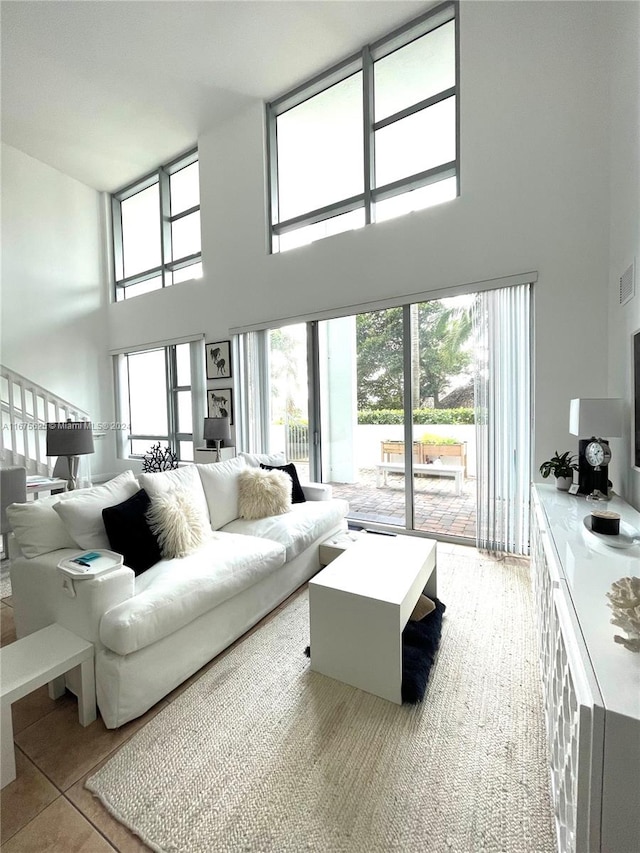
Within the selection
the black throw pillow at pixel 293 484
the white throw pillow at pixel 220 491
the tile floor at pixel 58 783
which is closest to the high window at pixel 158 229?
the black throw pillow at pixel 293 484

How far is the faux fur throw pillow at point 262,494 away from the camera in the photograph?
281cm

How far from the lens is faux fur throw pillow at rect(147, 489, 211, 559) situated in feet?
6.67

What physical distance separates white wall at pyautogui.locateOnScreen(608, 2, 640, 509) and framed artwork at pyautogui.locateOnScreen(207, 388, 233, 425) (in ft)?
12.7

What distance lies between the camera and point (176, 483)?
7.91 feet

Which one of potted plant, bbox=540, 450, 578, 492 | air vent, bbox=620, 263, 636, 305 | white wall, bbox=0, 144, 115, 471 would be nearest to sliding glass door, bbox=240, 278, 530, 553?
potted plant, bbox=540, 450, 578, 492

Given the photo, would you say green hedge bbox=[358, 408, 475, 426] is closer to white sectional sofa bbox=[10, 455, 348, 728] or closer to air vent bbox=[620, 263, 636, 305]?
air vent bbox=[620, 263, 636, 305]

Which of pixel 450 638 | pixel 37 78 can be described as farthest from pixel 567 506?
pixel 37 78

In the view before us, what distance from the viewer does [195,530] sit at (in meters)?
2.21

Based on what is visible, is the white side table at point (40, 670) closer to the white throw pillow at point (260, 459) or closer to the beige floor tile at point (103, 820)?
the beige floor tile at point (103, 820)

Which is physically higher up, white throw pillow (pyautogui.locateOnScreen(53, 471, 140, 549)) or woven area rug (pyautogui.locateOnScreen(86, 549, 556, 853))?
white throw pillow (pyautogui.locateOnScreen(53, 471, 140, 549))

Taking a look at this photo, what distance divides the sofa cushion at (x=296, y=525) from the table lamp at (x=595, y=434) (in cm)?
173

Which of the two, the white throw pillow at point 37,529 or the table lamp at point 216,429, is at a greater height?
the table lamp at point 216,429

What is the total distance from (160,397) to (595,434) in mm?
5536

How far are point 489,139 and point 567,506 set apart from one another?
2.98 meters
